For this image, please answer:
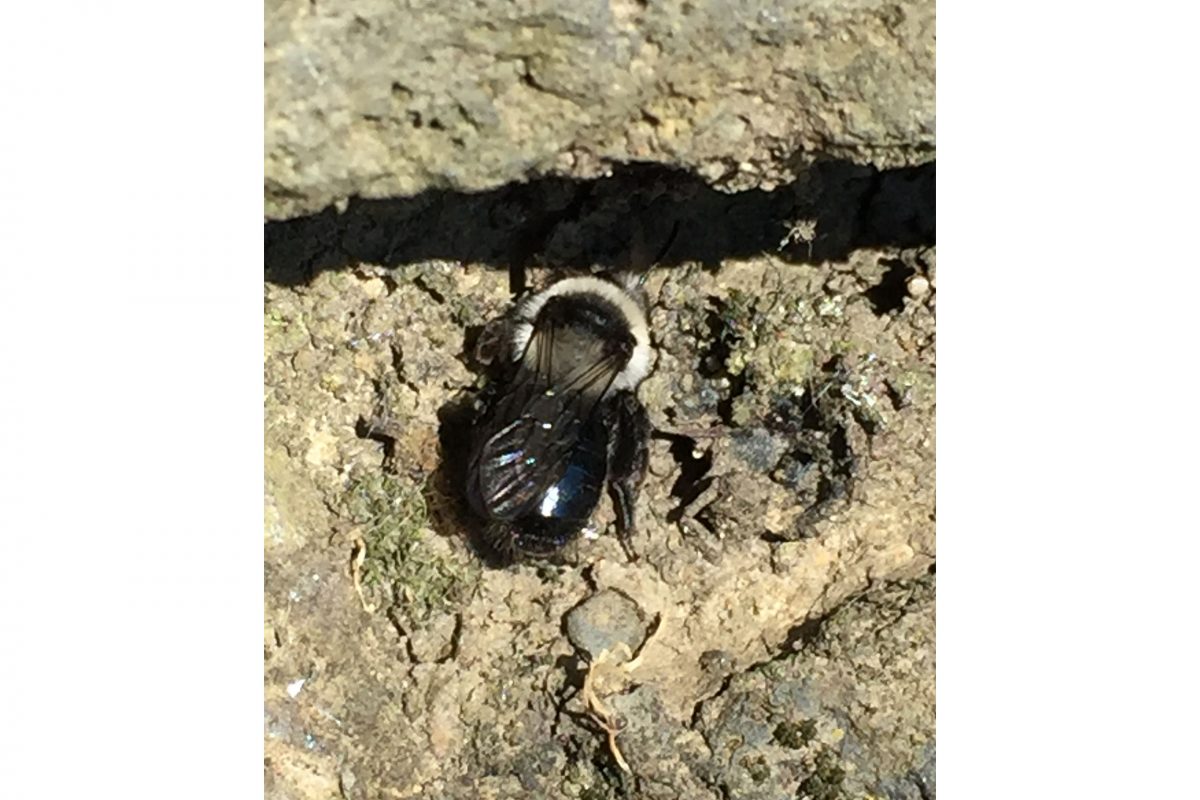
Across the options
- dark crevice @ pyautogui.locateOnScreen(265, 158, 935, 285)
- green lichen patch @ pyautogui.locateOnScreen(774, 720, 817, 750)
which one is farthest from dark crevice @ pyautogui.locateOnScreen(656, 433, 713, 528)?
green lichen patch @ pyautogui.locateOnScreen(774, 720, 817, 750)

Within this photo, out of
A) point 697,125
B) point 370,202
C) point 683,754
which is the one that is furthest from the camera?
point 683,754

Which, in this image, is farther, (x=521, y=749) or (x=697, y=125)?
(x=521, y=749)

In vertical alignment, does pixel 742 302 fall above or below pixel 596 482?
above

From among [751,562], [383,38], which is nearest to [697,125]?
[383,38]

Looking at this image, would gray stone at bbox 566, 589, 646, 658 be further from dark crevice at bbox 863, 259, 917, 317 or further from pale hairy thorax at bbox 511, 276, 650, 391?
dark crevice at bbox 863, 259, 917, 317

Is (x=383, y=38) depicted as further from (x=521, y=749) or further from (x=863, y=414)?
(x=521, y=749)

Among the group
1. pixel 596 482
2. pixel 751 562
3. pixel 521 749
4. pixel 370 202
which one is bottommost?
pixel 521 749

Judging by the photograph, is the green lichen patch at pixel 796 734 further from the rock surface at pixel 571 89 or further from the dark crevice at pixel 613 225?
the rock surface at pixel 571 89
